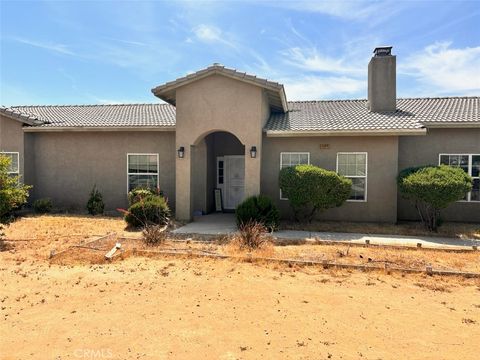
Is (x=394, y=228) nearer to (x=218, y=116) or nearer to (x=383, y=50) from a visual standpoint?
(x=218, y=116)

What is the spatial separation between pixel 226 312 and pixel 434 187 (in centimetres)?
853

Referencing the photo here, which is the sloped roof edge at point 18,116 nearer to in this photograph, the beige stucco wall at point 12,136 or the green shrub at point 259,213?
the beige stucco wall at point 12,136

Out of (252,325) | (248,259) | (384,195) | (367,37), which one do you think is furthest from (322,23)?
(252,325)

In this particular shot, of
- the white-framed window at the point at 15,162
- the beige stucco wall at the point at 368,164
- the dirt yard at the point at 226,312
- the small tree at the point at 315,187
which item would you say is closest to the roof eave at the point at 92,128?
the white-framed window at the point at 15,162

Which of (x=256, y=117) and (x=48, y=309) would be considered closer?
(x=48, y=309)

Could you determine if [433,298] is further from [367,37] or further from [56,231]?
[367,37]

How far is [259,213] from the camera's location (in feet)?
36.7

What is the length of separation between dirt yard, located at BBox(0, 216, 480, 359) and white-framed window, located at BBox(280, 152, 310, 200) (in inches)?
247

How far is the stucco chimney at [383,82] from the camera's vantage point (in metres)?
14.9

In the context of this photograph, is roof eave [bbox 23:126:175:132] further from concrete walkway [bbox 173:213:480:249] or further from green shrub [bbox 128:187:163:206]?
concrete walkway [bbox 173:213:480:249]

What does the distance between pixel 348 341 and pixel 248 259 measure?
3.64m

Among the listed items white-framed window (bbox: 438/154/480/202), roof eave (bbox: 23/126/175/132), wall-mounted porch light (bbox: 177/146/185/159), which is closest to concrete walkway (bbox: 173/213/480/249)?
wall-mounted porch light (bbox: 177/146/185/159)

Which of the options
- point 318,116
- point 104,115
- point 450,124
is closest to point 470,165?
point 450,124

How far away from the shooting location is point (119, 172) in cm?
Result: 1454
